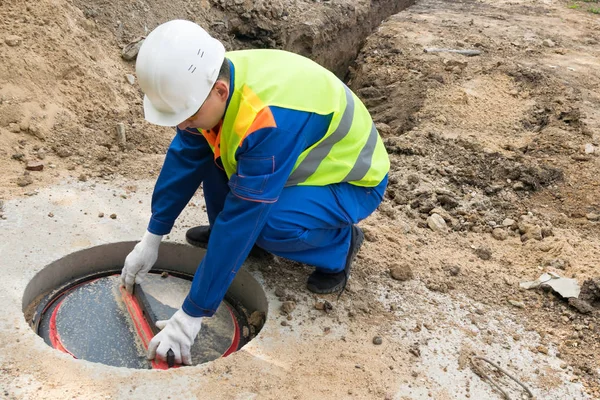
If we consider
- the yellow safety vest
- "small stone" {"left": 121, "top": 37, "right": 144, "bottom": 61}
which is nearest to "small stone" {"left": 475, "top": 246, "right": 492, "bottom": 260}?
the yellow safety vest

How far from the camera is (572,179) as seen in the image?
412 cm

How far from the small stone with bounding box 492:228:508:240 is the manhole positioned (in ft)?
4.95

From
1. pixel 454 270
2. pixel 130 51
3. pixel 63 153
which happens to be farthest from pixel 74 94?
pixel 454 270

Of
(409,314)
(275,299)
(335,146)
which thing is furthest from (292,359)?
(335,146)

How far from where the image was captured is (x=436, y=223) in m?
3.53

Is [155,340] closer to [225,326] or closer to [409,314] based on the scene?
[225,326]

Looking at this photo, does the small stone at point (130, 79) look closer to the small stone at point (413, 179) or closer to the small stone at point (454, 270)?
the small stone at point (413, 179)

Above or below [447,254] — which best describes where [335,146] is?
above

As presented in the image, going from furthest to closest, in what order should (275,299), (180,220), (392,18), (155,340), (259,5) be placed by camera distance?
(392,18) < (259,5) < (180,220) < (275,299) < (155,340)

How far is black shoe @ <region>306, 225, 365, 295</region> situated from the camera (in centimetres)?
273

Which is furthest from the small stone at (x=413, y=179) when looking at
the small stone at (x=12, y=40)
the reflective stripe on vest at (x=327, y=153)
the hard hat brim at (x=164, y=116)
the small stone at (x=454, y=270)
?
the small stone at (x=12, y=40)

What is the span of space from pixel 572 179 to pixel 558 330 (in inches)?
67.0

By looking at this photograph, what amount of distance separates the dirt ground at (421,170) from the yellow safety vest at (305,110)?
23.6 inches

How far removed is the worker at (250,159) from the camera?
2047 millimetres
